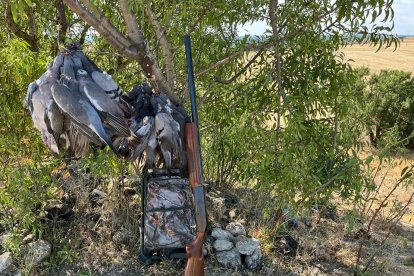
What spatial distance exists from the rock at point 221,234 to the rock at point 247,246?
0.14 m

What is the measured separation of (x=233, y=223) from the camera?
4.27 meters

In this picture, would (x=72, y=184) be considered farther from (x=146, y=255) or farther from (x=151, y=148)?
(x=151, y=148)

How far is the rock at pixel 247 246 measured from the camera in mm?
3812

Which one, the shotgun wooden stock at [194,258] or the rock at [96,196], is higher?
the shotgun wooden stock at [194,258]

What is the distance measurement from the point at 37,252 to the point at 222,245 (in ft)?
5.36

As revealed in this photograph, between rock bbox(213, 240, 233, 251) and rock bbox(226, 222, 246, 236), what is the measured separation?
0.25 metres

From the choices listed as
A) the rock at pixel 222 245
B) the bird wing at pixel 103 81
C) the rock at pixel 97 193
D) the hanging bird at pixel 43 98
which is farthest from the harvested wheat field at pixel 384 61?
the hanging bird at pixel 43 98

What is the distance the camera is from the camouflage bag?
2.39m

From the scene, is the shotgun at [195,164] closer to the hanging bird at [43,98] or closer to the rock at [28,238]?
the hanging bird at [43,98]

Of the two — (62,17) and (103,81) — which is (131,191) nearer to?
(62,17)

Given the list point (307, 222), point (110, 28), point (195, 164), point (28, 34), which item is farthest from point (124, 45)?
point (307, 222)

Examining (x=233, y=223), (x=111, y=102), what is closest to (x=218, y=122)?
(x=233, y=223)

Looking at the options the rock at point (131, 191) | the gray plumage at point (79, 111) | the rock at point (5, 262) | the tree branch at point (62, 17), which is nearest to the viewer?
the gray plumage at point (79, 111)

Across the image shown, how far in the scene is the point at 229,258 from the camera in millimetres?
3795
